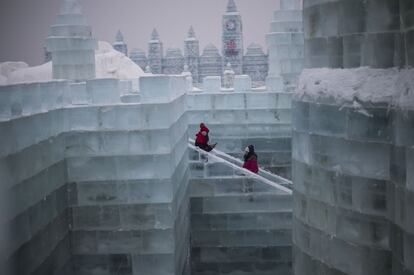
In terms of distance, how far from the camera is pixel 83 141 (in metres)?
8.30

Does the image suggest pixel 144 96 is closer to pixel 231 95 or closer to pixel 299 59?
pixel 231 95

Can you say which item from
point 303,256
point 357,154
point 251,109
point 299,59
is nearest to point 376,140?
point 357,154

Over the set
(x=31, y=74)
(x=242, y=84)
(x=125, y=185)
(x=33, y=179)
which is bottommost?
(x=125, y=185)

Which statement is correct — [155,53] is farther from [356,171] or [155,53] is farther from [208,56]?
[356,171]

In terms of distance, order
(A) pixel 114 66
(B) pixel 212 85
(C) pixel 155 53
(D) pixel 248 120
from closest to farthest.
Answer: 1. (D) pixel 248 120
2. (B) pixel 212 85
3. (A) pixel 114 66
4. (C) pixel 155 53

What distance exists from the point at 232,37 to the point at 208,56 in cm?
421

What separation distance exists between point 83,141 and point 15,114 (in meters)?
2.27

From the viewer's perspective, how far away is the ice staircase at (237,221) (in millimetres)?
11695

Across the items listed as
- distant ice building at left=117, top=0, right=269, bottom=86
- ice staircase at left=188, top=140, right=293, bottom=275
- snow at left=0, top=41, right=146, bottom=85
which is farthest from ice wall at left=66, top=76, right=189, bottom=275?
distant ice building at left=117, top=0, right=269, bottom=86

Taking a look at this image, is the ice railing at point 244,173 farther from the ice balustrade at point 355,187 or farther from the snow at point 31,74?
the snow at point 31,74

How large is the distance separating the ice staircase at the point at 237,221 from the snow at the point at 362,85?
6099 mm

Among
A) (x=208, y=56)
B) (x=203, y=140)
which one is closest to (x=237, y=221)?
(x=203, y=140)

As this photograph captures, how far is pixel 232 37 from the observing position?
62.3m

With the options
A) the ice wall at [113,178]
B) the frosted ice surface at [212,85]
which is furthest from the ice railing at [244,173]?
the ice wall at [113,178]
